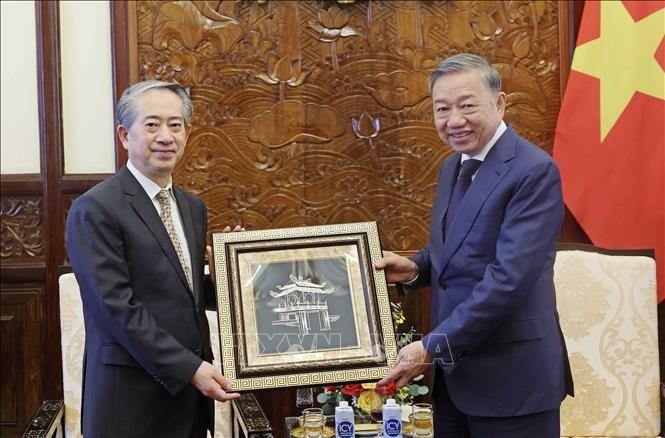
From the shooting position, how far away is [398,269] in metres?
2.39

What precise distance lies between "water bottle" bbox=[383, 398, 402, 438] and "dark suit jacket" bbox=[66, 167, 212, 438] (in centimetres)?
61

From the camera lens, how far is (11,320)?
3318 millimetres

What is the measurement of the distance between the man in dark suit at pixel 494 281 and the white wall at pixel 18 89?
192cm

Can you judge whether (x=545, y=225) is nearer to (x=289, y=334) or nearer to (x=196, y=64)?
(x=289, y=334)

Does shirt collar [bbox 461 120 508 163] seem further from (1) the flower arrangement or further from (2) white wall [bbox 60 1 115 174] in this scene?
(2) white wall [bbox 60 1 115 174]

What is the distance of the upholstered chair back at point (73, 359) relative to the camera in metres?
2.82

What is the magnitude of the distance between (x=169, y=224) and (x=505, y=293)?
34.4 inches

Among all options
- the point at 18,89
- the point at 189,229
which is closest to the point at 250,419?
the point at 189,229

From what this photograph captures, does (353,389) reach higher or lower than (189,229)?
lower

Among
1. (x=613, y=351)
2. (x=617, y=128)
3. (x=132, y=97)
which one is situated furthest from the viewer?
(x=617, y=128)

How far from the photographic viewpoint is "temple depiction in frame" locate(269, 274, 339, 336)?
2.17m

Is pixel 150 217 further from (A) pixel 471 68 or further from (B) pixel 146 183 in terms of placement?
(A) pixel 471 68

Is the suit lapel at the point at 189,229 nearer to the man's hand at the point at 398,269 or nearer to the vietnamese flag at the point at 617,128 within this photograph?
the man's hand at the point at 398,269

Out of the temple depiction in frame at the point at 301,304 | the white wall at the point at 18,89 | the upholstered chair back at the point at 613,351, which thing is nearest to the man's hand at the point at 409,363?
the temple depiction in frame at the point at 301,304
